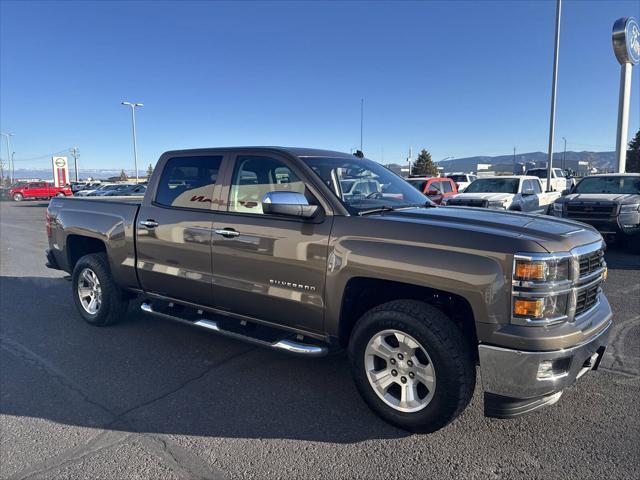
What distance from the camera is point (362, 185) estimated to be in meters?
4.02

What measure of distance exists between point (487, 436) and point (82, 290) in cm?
463

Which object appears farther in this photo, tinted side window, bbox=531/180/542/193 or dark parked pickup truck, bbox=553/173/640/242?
tinted side window, bbox=531/180/542/193

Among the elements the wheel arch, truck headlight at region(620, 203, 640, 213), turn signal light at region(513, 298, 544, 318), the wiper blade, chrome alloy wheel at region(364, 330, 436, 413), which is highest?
the wiper blade

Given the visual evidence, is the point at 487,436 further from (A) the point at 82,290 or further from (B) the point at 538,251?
(A) the point at 82,290

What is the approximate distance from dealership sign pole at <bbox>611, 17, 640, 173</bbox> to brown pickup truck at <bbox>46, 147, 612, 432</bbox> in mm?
21753

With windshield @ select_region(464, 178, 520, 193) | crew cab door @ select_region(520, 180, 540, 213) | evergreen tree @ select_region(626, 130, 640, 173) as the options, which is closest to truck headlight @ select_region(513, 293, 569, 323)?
crew cab door @ select_region(520, 180, 540, 213)

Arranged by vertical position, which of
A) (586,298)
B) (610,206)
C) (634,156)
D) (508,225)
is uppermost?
(634,156)

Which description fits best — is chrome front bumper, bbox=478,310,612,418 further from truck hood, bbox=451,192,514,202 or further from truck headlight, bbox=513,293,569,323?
truck hood, bbox=451,192,514,202

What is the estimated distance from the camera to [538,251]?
8.92 feet

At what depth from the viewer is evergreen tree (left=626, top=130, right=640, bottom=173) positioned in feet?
129

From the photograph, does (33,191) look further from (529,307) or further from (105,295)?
(529,307)

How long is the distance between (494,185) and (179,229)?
11.4m

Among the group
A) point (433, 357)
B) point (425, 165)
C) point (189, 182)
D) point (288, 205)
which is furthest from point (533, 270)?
point (425, 165)

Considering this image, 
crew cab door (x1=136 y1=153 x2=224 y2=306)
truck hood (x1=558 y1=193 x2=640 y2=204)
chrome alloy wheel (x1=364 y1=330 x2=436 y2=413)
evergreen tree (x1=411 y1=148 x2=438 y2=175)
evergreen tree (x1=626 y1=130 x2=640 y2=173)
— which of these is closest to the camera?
chrome alloy wheel (x1=364 y1=330 x2=436 y2=413)
